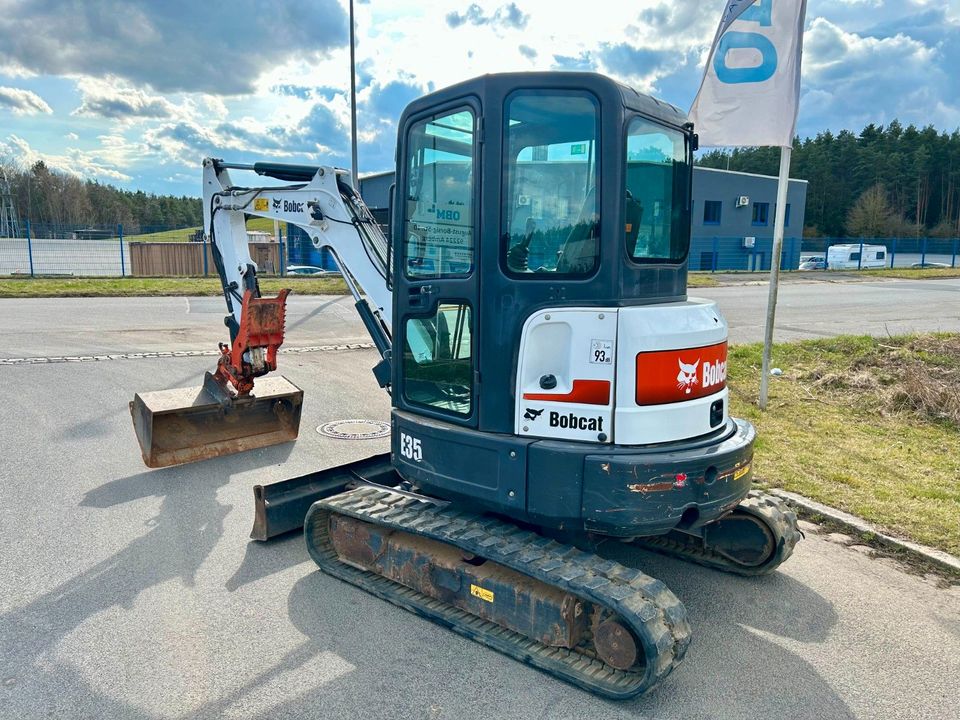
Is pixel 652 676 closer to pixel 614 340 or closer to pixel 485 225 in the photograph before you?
pixel 614 340

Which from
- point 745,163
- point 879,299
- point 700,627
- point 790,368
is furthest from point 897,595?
point 745,163

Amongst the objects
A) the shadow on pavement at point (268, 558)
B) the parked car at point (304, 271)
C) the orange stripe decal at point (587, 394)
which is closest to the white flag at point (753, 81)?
the orange stripe decal at point (587, 394)

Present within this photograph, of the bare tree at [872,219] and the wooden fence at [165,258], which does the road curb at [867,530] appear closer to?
the wooden fence at [165,258]

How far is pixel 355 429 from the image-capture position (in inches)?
301

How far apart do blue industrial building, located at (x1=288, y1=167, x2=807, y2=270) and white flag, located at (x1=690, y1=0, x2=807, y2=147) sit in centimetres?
3139

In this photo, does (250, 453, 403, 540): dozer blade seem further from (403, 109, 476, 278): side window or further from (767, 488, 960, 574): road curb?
(767, 488, 960, 574): road curb

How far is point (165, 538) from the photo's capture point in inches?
193

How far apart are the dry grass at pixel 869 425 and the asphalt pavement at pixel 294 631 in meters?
0.78

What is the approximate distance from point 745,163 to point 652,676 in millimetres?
89179

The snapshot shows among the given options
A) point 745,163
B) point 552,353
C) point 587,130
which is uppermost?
point 745,163

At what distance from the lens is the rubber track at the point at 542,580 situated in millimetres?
3203

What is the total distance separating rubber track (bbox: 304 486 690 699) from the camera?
320 centimetres

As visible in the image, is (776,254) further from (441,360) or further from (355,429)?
(441,360)

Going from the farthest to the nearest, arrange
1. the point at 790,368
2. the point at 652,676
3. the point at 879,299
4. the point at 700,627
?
the point at 879,299
the point at 790,368
the point at 700,627
the point at 652,676
